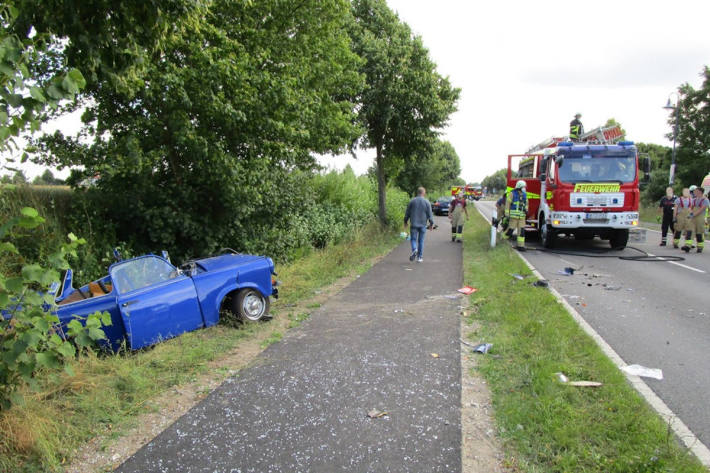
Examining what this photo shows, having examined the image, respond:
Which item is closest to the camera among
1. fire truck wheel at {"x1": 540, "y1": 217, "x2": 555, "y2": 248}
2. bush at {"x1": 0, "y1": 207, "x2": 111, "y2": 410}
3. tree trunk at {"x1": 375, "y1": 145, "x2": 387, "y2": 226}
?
bush at {"x1": 0, "y1": 207, "x2": 111, "y2": 410}

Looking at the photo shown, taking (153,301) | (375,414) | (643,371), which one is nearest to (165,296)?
(153,301)

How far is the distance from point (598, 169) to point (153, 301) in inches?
470

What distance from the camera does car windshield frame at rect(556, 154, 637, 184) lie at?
12391mm

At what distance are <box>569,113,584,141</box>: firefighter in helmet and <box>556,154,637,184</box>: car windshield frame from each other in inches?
100

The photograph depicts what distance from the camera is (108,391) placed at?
3982 mm

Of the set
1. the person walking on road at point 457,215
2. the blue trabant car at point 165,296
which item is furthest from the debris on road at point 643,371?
the person walking on road at point 457,215

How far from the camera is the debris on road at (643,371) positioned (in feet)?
14.0

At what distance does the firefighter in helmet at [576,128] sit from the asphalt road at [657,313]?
493 cm

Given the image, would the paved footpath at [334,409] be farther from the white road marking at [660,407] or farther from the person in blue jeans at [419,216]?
the person in blue jeans at [419,216]

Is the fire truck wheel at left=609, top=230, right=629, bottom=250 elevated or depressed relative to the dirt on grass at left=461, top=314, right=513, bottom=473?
elevated

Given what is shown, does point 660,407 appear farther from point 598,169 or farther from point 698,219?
point 698,219

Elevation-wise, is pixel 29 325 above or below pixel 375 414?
above

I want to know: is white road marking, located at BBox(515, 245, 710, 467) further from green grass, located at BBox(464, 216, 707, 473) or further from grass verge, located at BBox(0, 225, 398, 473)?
grass verge, located at BBox(0, 225, 398, 473)

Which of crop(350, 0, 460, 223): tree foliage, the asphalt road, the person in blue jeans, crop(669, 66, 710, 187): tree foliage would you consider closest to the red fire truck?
the asphalt road
